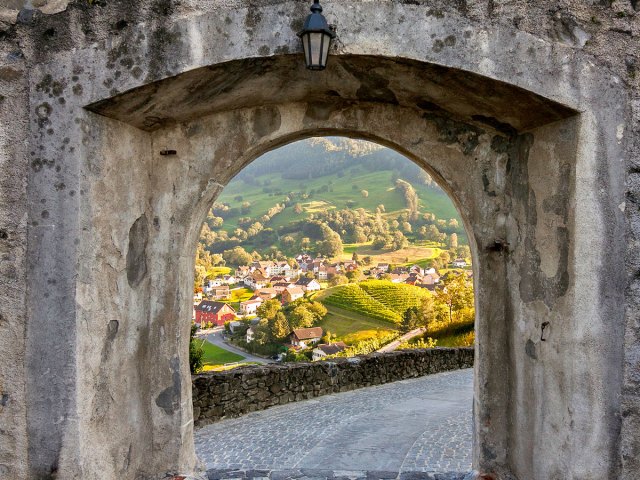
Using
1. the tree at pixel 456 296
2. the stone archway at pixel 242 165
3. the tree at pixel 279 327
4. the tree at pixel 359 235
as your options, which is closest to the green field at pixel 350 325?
the tree at pixel 279 327

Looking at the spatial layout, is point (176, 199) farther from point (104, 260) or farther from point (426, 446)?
point (426, 446)

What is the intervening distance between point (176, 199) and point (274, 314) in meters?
30.5

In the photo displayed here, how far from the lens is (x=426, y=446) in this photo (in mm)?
6648

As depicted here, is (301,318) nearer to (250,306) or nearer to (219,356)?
(250,306)

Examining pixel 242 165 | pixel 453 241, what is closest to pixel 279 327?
pixel 242 165

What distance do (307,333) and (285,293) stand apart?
25.4ft

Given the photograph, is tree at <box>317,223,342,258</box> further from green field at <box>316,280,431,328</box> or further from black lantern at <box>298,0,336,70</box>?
black lantern at <box>298,0,336,70</box>

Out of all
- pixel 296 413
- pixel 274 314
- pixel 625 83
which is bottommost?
pixel 274 314

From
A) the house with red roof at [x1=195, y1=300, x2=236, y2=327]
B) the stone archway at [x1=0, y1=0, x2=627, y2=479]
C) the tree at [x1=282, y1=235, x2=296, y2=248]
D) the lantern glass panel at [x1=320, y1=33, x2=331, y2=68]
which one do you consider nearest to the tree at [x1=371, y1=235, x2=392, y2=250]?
the tree at [x1=282, y1=235, x2=296, y2=248]

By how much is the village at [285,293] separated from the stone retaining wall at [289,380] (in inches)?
493

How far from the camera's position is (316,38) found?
295 centimetres

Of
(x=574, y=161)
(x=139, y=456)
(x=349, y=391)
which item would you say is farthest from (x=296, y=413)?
(x=574, y=161)

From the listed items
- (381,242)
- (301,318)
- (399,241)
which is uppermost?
(399,241)

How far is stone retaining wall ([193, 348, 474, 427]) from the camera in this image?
834 cm
